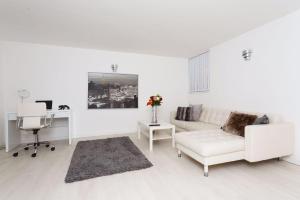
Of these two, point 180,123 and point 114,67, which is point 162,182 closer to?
point 180,123

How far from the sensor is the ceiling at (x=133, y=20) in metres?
2.20

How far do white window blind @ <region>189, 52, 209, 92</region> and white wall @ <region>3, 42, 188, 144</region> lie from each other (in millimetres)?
256

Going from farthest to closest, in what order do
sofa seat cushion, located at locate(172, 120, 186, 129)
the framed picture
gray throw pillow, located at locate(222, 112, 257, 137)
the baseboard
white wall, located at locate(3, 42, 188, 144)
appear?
the framed picture
sofa seat cushion, located at locate(172, 120, 186, 129)
white wall, located at locate(3, 42, 188, 144)
gray throw pillow, located at locate(222, 112, 257, 137)
the baseboard

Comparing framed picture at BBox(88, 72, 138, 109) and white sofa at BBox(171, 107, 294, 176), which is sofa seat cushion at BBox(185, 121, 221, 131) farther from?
framed picture at BBox(88, 72, 138, 109)

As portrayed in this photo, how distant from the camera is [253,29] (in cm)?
303

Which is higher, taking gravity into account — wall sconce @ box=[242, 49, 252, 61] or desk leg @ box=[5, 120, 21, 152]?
wall sconce @ box=[242, 49, 252, 61]

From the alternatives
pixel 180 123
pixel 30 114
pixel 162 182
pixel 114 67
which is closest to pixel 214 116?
pixel 180 123

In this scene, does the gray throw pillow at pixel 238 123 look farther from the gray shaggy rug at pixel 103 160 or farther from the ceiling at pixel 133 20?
the ceiling at pixel 133 20

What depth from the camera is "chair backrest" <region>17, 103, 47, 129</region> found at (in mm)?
2986

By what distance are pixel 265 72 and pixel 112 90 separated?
3.59m

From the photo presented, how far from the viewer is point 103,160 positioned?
2613 mm

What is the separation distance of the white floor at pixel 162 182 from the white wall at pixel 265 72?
3.00ft

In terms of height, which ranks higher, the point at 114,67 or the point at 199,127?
the point at 114,67

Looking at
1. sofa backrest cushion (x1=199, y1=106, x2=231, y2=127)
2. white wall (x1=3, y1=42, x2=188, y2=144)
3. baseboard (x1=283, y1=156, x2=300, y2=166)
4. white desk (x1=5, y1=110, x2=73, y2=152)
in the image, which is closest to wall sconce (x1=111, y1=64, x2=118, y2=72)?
white wall (x1=3, y1=42, x2=188, y2=144)
